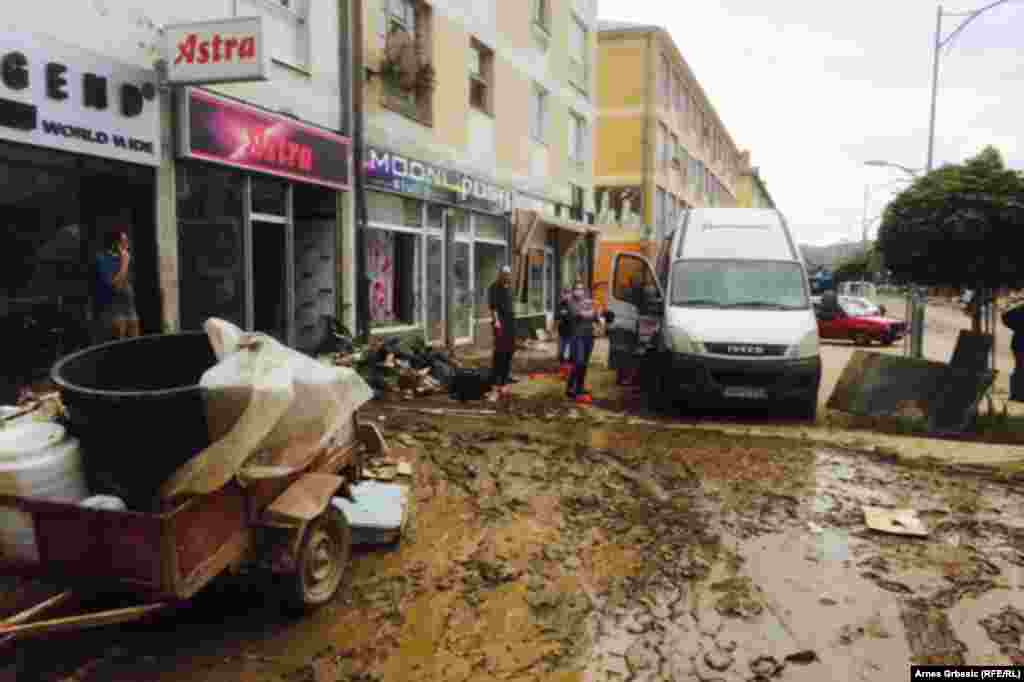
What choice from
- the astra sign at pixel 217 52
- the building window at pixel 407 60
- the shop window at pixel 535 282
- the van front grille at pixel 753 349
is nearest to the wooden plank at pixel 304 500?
the astra sign at pixel 217 52

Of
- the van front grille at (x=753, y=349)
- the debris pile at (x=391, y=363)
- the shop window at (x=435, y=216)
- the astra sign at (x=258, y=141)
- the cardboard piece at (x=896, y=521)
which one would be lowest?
the cardboard piece at (x=896, y=521)

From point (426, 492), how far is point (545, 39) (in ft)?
60.1

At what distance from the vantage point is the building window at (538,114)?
845 inches

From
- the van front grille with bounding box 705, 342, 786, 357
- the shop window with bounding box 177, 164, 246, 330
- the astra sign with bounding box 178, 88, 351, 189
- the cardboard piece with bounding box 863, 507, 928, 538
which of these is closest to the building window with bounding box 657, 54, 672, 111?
the astra sign with bounding box 178, 88, 351, 189

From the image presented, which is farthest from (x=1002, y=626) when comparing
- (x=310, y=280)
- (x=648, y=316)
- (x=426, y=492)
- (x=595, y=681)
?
(x=310, y=280)

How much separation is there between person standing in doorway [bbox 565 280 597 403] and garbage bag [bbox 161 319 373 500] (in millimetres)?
7139

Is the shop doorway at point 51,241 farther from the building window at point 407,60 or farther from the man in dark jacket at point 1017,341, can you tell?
the man in dark jacket at point 1017,341

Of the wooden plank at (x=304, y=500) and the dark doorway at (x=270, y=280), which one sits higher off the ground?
the dark doorway at (x=270, y=280)

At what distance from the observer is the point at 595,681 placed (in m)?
3.64

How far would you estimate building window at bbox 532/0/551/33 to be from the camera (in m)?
21.5

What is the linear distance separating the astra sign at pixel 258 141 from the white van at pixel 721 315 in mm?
4828

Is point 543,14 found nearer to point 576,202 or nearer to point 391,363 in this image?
point 576,202

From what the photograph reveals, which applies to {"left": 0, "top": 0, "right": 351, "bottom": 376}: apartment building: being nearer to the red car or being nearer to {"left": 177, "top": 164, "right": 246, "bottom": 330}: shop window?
{"left": 177, "top": 164, "right": 246, "bottom": 330}: shop window

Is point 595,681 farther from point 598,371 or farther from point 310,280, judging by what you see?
point 598,371
